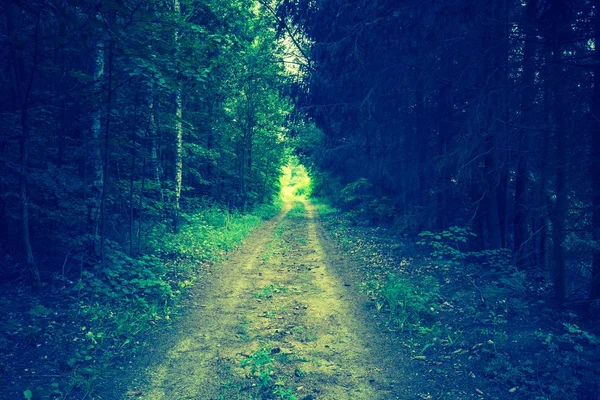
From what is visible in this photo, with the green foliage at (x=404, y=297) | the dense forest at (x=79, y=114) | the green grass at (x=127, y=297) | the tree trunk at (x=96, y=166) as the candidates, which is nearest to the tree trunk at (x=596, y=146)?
the green foliage at (x=404, y=297)

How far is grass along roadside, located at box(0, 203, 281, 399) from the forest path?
59 centimetres

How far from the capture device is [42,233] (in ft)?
24.6

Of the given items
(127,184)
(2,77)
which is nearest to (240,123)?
(127,184)

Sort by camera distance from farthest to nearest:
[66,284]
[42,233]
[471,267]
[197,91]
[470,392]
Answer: [197,91]
[471,267]
[42,233]
[66,284]
[470,392]

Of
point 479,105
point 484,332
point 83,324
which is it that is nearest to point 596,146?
point 479,105

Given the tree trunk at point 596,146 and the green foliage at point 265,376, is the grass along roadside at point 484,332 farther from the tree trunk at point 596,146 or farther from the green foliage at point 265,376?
the green foliage at point 265,376

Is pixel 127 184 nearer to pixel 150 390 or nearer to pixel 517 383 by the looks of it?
pixel 150 390

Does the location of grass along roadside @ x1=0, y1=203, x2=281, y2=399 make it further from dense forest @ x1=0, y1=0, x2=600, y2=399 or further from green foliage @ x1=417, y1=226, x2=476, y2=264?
green foliage @ x1=417, y1=226, x2=476, y2=264

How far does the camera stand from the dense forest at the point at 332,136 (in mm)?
5211

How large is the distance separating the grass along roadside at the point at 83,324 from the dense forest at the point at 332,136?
A: 0.13 feet

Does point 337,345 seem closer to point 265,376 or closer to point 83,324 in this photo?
point 265,376

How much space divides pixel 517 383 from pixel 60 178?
29.9 feet

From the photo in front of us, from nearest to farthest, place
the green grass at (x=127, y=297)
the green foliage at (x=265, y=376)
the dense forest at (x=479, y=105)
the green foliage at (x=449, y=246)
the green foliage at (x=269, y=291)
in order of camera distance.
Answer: the green foliage at (x=265, y=376)
the green grass at (x=127, y=297)
the dense forest at (x=479, y=105)
the green foliage at (x=269, y=291)
the green foliage at (x=449, y=246)

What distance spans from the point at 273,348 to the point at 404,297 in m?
3.35
